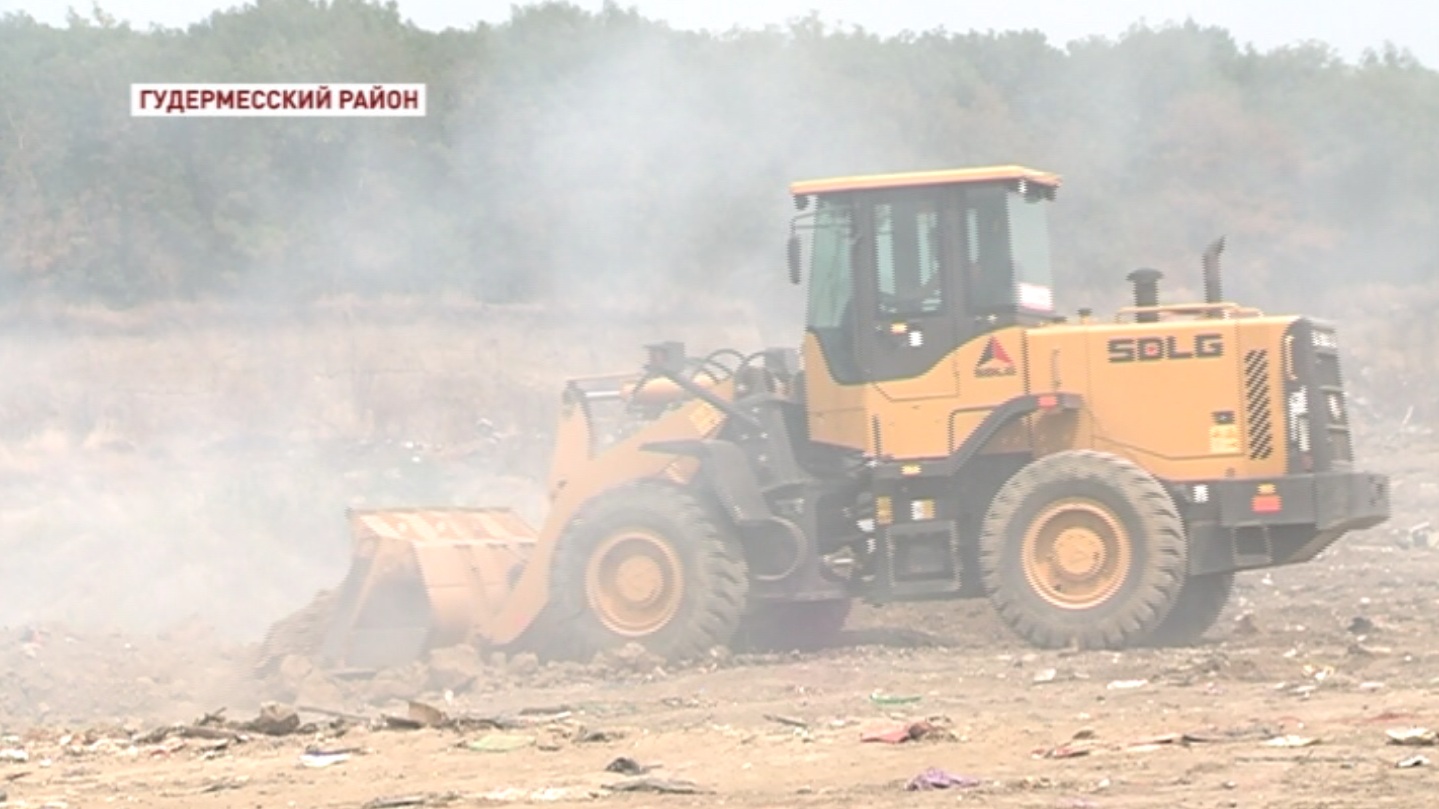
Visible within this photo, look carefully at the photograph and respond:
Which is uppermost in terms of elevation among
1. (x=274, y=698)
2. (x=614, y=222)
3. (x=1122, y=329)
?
(x=614, y=222)

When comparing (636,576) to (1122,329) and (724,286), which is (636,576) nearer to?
(1122,329)

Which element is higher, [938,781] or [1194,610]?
[1194,610]

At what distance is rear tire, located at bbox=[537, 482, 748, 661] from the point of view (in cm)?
1761

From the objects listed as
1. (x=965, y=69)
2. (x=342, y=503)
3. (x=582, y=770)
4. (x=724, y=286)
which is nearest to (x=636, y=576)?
(x=582, y=770)

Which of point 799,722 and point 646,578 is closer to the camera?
point 799,722

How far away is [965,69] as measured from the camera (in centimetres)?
4247

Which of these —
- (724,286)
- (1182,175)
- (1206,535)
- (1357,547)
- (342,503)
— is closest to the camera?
(1206,535)

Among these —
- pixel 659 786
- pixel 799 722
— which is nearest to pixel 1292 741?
pixel 659 786

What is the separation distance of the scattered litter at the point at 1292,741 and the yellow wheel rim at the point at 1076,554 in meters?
5.56

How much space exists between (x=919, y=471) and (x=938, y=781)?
7.38m

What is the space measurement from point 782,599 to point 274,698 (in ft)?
11.2

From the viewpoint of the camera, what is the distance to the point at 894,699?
568 inches

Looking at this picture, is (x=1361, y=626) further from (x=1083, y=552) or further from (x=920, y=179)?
(x=920, y=179)

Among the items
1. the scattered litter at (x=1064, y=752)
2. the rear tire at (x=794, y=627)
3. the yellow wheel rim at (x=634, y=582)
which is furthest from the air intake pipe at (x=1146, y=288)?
the scattered litter at (x=1064, y=752)
